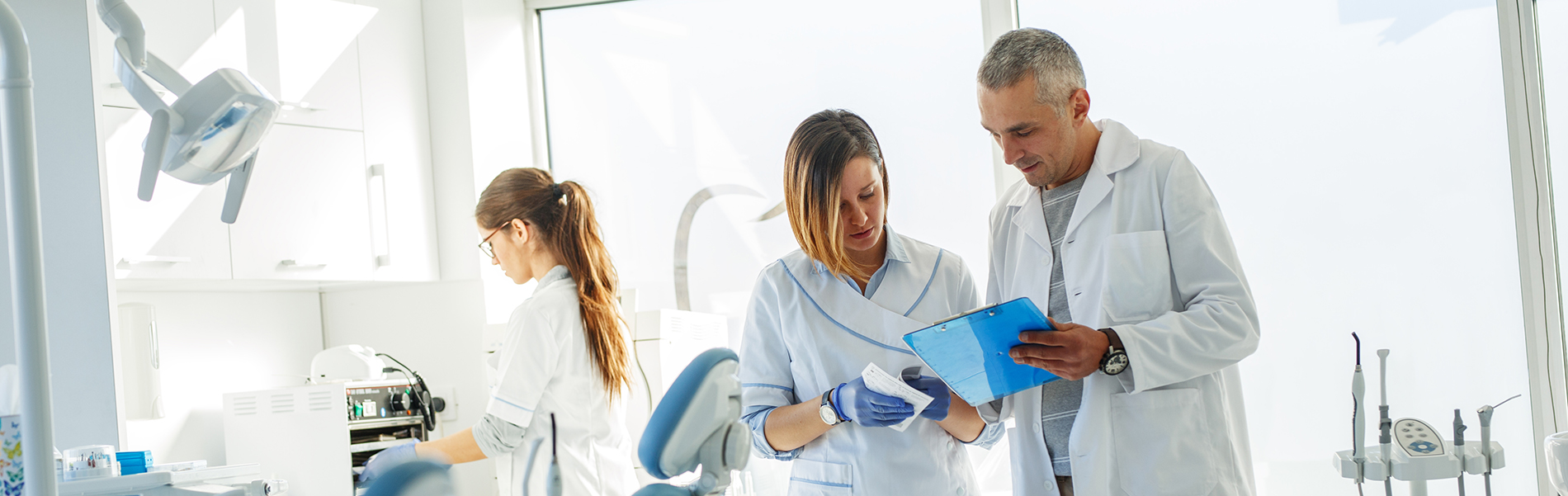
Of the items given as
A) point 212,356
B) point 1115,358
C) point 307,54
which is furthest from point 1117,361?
point 212,356

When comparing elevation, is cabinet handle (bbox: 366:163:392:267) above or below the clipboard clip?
above

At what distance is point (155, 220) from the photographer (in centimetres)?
278

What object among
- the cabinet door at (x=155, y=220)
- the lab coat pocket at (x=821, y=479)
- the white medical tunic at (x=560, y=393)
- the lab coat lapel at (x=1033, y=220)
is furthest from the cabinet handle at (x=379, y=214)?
the lab coat lapel at (x=1033, y=220)

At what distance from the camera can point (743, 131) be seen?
359 centimetres

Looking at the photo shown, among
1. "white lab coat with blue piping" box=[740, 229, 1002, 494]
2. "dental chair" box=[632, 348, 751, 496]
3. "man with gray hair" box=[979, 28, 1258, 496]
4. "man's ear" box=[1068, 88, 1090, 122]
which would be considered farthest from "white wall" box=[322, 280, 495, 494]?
"dental chair" box=[632, 348, 751, 496]

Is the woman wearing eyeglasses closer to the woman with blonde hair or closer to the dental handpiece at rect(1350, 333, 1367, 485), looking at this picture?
the woman with blonde hair

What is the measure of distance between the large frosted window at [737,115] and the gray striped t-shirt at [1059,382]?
174cm

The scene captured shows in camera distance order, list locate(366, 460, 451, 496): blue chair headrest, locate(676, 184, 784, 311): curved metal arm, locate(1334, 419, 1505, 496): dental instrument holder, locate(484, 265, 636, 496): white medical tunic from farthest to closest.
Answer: locate(676, 184, 784, 311): curved metal arm, locate(484, 265, 636, 496): white medical tunic, locate(1334, 419, 1505, 496): dental instrument holder, locate(366, 460, 451, 496): blue chair headrest

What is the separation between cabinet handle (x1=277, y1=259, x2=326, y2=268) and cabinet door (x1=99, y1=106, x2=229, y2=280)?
17 centimetres

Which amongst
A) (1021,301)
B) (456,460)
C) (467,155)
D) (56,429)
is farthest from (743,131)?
(1021,301)

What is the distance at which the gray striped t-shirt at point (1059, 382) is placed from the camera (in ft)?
4.91

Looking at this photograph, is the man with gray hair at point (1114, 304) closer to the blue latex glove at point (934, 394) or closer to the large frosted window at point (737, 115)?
the blue latex glove at point (934, 394)

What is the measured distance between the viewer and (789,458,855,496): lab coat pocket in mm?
1470

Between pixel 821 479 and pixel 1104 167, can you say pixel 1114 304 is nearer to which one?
pixel 1104 167
